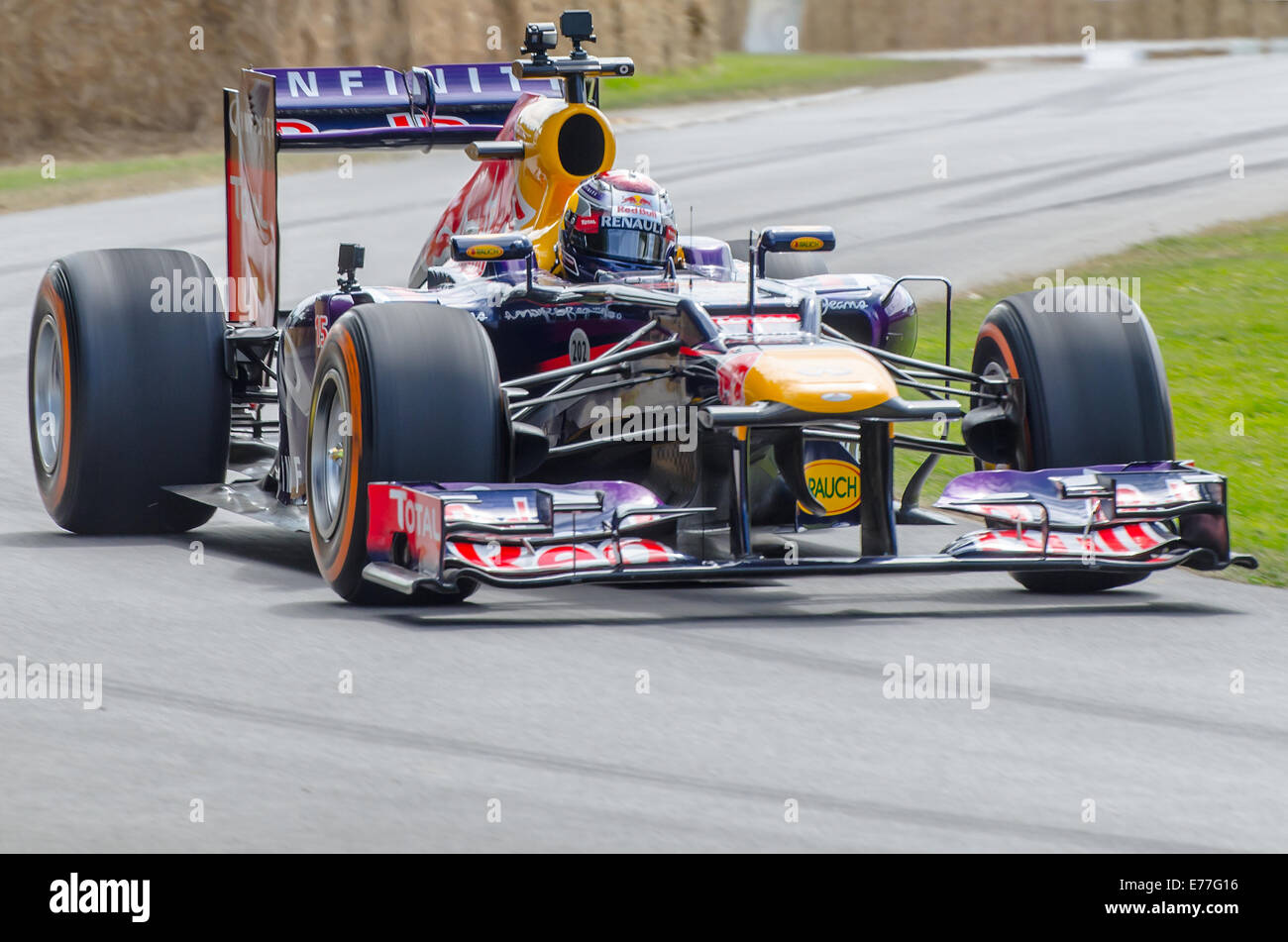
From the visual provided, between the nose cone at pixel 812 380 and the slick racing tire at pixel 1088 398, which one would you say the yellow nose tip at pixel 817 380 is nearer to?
the nose cone at pixel 812 380

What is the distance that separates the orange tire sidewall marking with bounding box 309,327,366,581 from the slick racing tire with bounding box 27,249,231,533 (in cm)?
161

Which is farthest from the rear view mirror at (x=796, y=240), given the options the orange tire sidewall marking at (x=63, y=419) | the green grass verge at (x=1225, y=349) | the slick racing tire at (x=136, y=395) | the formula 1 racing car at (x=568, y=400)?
the orange tire sidewall marking at (x=63, y=419)

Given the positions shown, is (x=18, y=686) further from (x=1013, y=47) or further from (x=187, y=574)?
(x=1013, y=47)

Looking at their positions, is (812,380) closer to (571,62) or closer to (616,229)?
(616,229)

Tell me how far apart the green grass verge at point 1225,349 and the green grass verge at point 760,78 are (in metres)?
13.8

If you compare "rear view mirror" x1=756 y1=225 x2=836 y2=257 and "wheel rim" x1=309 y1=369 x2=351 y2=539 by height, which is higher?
"rear view mirror" x1=756 y1=225 x2=836 y2=257

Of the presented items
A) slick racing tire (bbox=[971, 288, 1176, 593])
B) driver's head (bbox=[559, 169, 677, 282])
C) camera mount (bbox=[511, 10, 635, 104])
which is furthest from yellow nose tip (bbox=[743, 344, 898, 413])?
camera mount (bbox=[511, 10, 635, 104])

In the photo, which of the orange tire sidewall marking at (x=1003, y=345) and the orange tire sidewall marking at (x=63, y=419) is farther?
the orange tire sidewall marking at (x=63, y=419)

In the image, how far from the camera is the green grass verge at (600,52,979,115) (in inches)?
1321

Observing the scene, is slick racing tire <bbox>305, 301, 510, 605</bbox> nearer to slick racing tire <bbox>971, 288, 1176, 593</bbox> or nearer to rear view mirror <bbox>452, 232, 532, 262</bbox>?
rear view mirror <bbox>452, 232, 532, 262</bbox>

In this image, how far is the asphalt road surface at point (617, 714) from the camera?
5301 millimetres

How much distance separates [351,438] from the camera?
312 inches

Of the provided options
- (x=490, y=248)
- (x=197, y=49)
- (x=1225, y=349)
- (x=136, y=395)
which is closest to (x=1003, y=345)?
(x=490, y=248)

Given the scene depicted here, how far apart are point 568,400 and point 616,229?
0.80 meters
